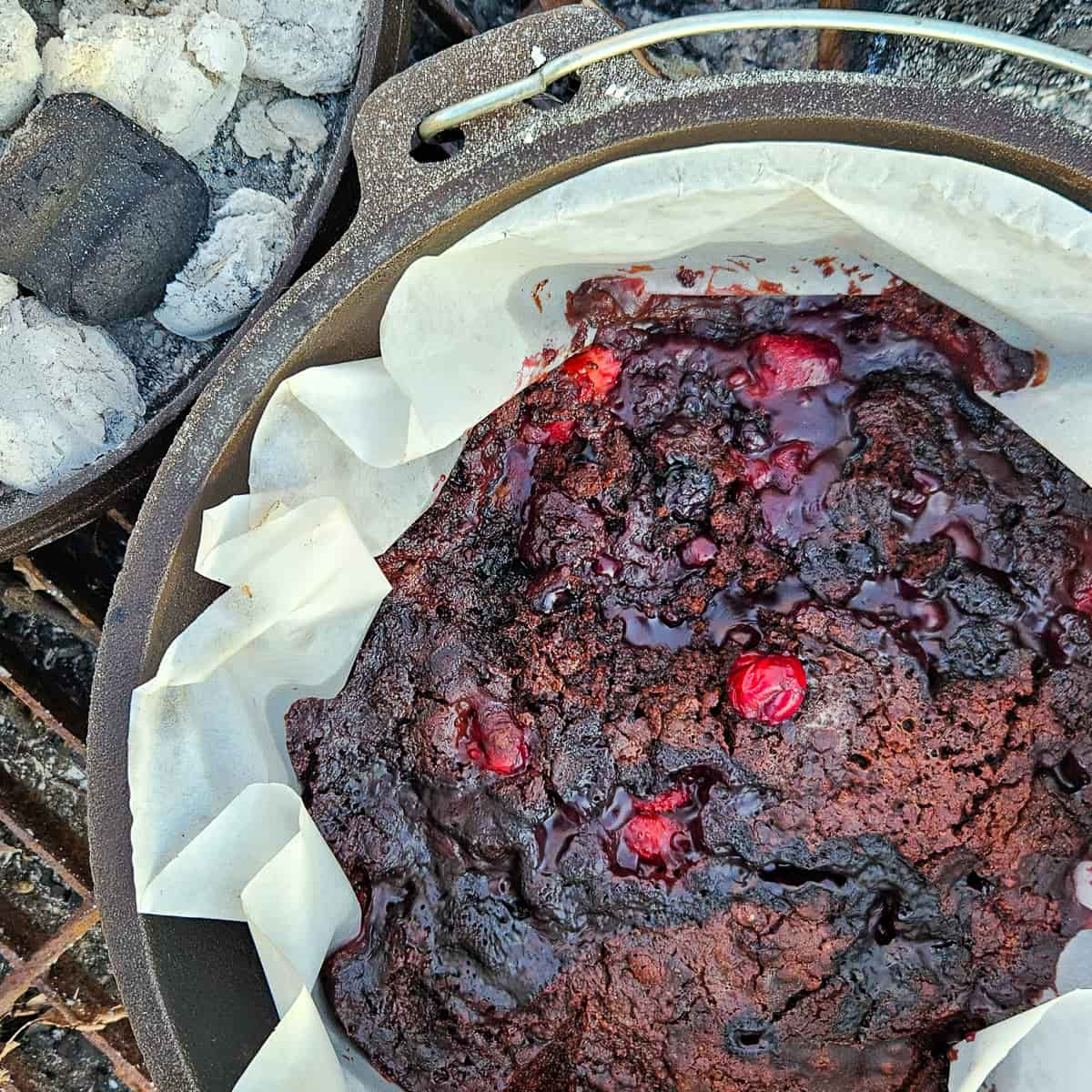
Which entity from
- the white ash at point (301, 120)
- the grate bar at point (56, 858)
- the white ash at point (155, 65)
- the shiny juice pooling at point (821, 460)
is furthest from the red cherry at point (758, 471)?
the grate bar at point (56, 858)

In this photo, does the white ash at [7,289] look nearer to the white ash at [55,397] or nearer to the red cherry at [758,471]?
the white ash at [55,397]

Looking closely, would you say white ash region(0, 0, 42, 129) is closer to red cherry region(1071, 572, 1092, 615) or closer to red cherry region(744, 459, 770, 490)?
red cherry region(744, 459, 770, 490)

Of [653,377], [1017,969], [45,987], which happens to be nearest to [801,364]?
[653,377]

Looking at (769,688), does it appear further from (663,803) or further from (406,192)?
(406,192)

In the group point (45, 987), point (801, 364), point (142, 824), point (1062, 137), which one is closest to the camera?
point (1062, 137)

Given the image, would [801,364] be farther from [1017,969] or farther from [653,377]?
[1017,969]
